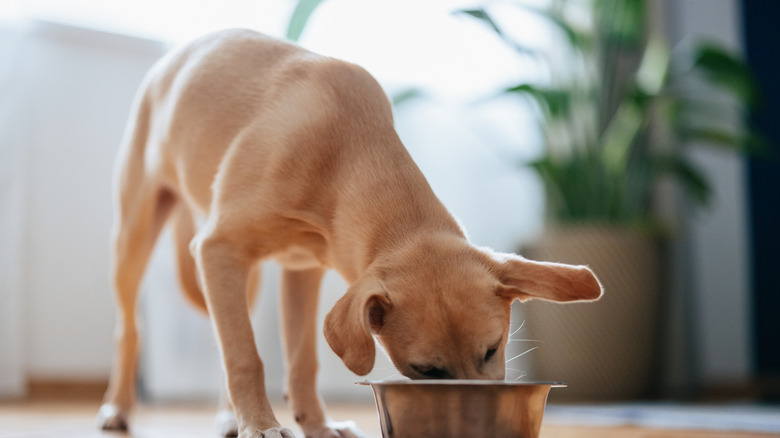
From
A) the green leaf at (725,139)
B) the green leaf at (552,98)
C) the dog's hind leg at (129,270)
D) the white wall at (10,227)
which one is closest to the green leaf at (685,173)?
the green leaf at (725,139)

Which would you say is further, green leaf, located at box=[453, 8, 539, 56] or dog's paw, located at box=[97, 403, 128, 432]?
green leaf, located at box=[453, 8, 539, 56]

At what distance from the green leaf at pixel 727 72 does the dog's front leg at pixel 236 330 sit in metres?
2.96

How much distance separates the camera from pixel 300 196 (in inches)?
66.3

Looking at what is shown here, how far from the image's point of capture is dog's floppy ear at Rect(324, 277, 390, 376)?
131cm

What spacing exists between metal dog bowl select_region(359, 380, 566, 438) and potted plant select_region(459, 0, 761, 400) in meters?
2.63

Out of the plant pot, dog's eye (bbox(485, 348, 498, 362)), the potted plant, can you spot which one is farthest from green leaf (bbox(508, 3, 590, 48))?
dog's eye (bbox(485, 348, 498, 362))

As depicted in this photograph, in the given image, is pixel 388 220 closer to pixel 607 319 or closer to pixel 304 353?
pixel 304 353

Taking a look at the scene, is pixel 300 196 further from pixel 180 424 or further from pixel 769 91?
pixel 769 91

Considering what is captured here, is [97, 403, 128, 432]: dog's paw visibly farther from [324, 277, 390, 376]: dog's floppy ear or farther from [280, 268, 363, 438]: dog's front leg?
[324, 277, 390, 376]: dog's floppy ear

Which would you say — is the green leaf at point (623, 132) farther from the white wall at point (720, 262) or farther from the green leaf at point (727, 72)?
the white wall at point (720, 262)

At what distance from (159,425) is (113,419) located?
0.57 feet

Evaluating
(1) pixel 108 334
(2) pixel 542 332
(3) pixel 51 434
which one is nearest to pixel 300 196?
(3) pixel 51 434

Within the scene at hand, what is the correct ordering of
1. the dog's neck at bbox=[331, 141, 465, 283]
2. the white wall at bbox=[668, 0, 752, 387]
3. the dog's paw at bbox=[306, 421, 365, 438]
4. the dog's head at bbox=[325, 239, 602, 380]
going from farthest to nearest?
1. the white wall at bbox=[668, 0, 752, 387]
2. the dog's paw at bbox=[306, 421, 365, 438]
3. the dog's neck at bbox=[331, 141, 465, 283]
4. the dog's head at bbox=[325, 239, 602, 380]

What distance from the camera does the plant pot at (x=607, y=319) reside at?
393 centimetres
